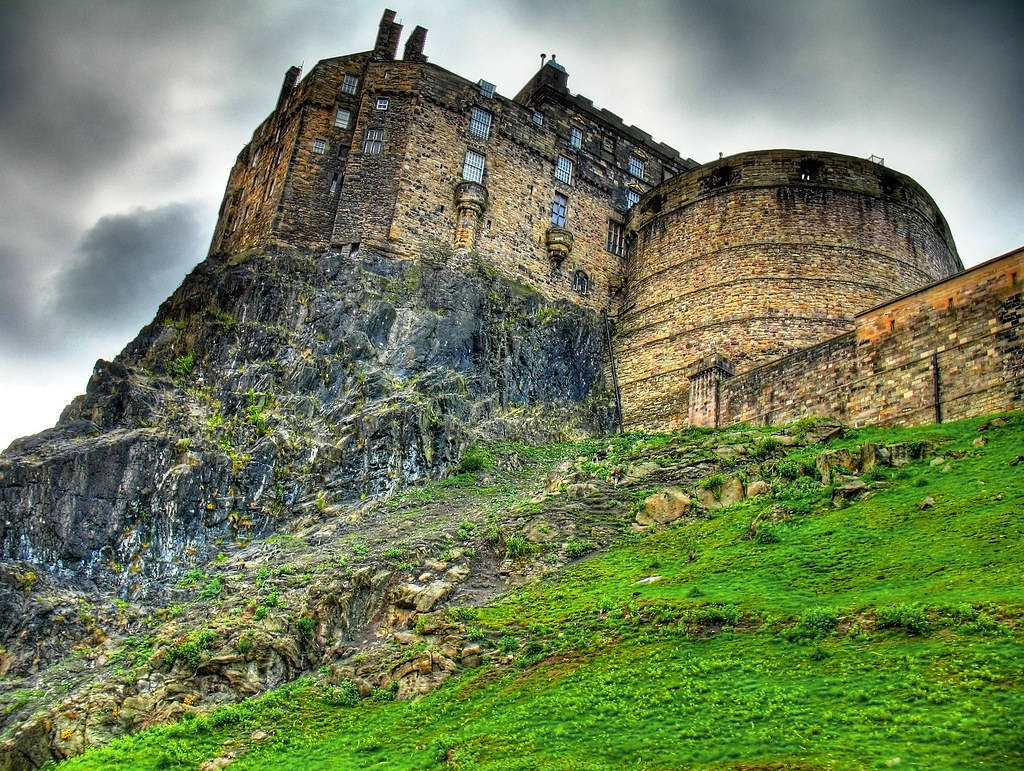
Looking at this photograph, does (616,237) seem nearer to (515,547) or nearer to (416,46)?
(416,46)

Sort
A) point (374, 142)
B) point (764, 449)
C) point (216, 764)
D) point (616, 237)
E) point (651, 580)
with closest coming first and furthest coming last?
point (216, 764) → point (651, 580) → point (764, 449) → point (374, 142) → point (616, 237)

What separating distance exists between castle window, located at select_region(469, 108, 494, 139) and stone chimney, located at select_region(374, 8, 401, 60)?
4.48 m

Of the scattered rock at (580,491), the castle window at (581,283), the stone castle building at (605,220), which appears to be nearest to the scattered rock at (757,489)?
the scattered rock at (580,491)

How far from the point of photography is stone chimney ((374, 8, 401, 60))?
4134cm

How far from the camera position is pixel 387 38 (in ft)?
137

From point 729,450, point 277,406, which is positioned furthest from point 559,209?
point 729,450

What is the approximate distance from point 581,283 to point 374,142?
10.4 metres

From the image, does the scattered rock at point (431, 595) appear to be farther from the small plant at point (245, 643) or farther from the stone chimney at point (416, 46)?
the stone chimney at point (416, 46)

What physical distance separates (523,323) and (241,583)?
16543 millimetres

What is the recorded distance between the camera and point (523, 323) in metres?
36.9

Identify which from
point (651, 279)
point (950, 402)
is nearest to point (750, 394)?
point (950, 402)

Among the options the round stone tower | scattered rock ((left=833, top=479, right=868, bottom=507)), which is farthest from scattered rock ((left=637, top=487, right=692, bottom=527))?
the round stone tower

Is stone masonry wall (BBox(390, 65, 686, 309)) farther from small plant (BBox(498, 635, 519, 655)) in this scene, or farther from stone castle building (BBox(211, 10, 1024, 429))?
small plant (BBox(498, 635, 519, 655))

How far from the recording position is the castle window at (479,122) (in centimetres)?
4050
